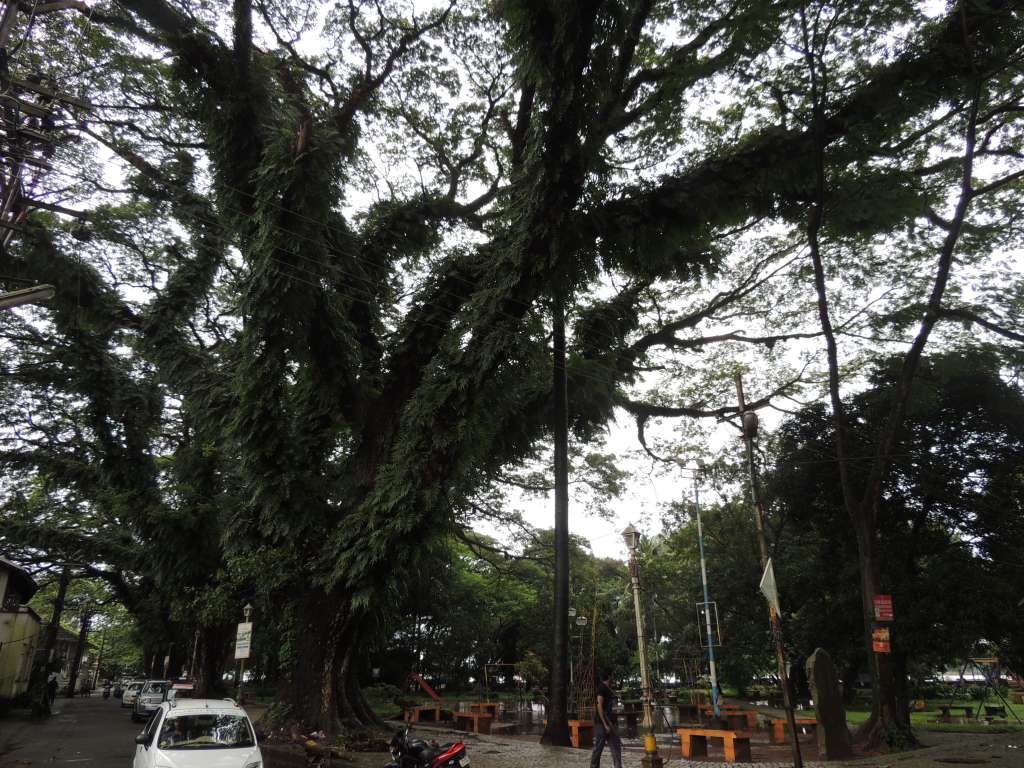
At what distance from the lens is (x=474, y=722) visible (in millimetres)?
17219

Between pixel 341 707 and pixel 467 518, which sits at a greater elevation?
pixel 467 518

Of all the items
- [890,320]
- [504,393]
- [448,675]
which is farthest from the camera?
[448,675]

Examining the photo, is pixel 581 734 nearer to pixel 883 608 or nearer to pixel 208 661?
pixel 883 608

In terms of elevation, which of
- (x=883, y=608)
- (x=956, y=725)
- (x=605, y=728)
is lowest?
(x=956, y=725)

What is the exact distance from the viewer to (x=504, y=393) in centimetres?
1272

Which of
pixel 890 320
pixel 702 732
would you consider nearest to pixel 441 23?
pixel 890 320

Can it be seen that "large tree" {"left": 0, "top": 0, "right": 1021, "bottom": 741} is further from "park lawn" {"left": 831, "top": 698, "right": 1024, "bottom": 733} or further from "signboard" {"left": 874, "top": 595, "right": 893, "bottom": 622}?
"park lawn" {"left": 831, "top": 698, "right": 1024, "bottom": 733}

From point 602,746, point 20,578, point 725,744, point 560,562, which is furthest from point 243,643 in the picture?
point 20,578

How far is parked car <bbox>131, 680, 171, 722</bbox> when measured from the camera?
67.5ft

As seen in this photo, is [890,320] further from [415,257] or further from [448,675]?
[448,675]

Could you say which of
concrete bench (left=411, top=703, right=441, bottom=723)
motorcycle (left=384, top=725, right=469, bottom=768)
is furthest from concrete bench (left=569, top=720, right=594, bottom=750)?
concrete bench (left=411, top=703, right=441, bottom=723)

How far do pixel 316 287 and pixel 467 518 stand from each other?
1327 cm

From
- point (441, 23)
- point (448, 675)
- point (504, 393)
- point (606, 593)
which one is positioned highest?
point (441, 23)

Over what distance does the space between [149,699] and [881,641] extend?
2243 centimetres
